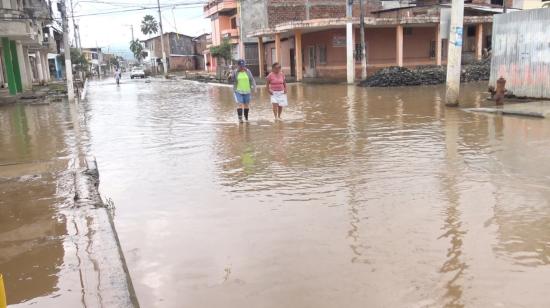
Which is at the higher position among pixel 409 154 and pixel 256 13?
pixel 256 13

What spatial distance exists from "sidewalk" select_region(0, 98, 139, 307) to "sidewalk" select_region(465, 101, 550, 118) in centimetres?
947

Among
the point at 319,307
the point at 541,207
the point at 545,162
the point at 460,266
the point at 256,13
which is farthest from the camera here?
the point at 256,13

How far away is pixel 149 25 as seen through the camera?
9844 centimetres

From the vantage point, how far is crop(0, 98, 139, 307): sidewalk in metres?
3.62

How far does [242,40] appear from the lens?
4644 centimetres

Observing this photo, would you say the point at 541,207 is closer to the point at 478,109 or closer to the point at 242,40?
the point at 478,109

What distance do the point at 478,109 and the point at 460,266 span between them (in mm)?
10282

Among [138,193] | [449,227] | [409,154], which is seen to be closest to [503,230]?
[449,227]

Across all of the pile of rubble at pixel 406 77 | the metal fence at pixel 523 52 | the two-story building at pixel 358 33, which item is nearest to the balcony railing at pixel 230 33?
the two-story building at pixel 358 33

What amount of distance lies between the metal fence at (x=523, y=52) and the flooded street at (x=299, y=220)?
4231mm

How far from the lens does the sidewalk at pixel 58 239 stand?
362cm

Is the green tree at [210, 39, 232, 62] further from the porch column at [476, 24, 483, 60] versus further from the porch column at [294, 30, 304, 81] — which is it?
the porch column at [476, 24, 483, 60]

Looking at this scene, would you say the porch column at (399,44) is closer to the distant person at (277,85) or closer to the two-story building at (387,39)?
the two-story building at (387,39)

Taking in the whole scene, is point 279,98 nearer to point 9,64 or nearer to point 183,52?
point 9,64
